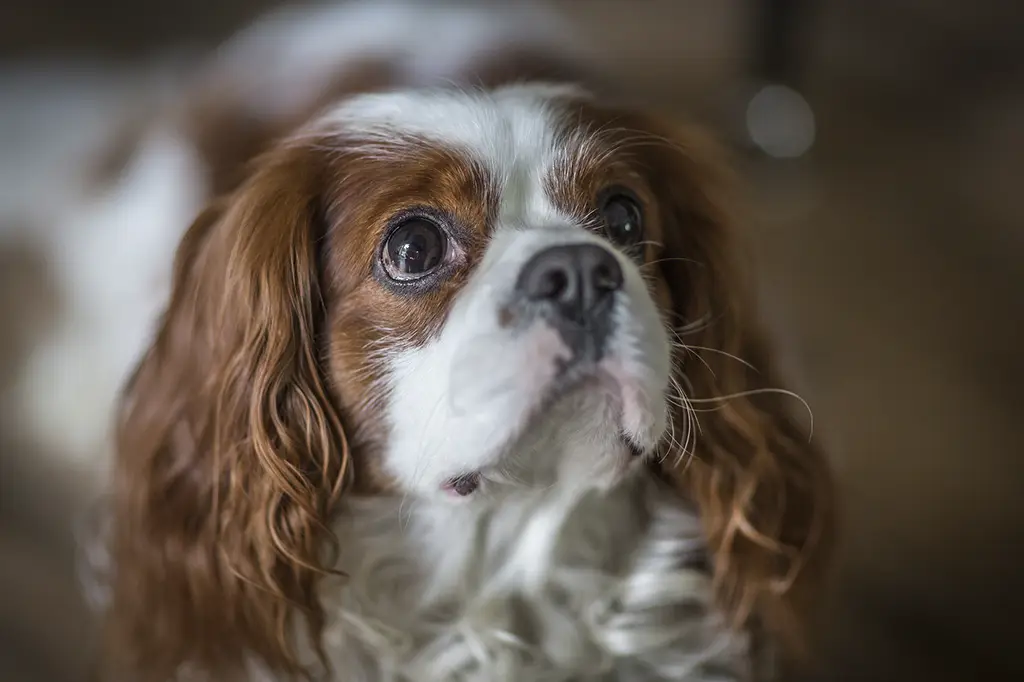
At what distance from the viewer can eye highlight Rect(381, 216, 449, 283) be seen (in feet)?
2.84

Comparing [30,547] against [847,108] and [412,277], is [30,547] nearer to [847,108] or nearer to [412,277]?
[412,277]

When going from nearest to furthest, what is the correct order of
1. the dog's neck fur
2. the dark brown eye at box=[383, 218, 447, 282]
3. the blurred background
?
1. the dark brown eye at box=[383, 218, 447, 282]
2. the dog's neck fur
3. the blurred background

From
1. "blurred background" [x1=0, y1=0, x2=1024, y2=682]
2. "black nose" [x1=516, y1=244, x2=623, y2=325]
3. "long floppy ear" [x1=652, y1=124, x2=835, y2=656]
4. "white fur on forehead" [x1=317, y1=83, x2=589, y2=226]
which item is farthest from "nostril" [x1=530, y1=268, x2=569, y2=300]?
"blurred background" [x1=0, y1=0, x2=1024, y2=682]

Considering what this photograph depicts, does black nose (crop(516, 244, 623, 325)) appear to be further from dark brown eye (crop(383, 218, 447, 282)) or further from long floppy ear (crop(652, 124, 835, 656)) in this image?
long floppy ear (crop(652, 124, 835, 656))

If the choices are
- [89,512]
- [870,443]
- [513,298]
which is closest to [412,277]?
[513,298]

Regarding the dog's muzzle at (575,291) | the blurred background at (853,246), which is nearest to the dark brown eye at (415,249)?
the dog's muzzle at (575,291)

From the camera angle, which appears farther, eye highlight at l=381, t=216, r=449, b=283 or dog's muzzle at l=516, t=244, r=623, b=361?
eye highlight at l=381, t=216, r=449, b=283

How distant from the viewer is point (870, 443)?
1.36 meters

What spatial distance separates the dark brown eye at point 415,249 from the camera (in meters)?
0.87

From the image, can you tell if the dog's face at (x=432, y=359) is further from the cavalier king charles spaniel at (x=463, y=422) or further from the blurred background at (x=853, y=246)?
the blurred background at (x=853, y=246)

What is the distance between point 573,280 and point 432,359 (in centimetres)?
15

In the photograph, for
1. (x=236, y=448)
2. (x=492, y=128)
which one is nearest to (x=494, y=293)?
(x=492, y=128)

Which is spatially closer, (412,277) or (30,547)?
(412,277)

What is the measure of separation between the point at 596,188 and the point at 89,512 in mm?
738
